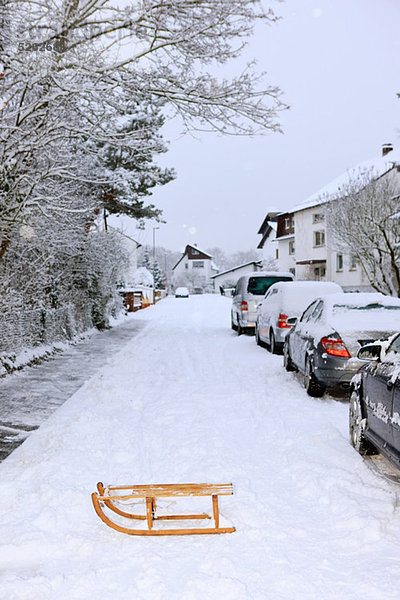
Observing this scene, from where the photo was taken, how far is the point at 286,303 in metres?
12.6

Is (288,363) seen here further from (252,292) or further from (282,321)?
(252,292)

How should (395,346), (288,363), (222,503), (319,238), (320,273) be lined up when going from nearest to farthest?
(222,503), (395,346), (288,363), (319,238), (320,273)

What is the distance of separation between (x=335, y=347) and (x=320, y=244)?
37.0m

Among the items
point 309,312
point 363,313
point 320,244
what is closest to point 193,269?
point 320,244

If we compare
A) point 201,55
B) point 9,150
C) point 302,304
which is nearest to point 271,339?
point 302,304

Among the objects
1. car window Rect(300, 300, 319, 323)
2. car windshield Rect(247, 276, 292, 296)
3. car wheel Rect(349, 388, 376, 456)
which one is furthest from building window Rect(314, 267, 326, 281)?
car wheel Rect(349, 388, 376, 456)

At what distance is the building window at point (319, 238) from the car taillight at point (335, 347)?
36.4m

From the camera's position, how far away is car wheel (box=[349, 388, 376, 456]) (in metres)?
5.42

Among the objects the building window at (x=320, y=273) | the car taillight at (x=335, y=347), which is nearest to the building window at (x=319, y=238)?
the building window at (x=320, y=273)

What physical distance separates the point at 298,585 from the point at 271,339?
1058 centimetres

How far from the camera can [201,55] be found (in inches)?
331

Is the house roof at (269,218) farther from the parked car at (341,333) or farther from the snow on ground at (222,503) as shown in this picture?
the snow on ground at (222,503)

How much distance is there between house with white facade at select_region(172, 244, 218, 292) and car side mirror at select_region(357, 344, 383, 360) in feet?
350

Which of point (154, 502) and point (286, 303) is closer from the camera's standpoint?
point (154, 502)
